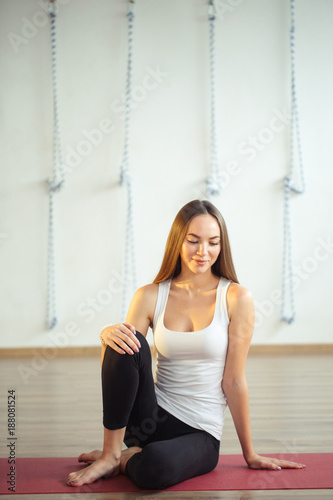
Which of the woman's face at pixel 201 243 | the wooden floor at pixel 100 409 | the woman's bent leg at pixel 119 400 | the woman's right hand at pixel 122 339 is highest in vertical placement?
the woman's face at pixel 201 243

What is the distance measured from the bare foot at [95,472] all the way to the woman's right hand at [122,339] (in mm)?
323

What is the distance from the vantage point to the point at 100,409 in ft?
8.43

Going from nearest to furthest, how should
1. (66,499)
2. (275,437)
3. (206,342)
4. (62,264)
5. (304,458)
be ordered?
1. (66,499)
2. (206,342)
3. (304,458)
4. (275,437)
5. (62,264)

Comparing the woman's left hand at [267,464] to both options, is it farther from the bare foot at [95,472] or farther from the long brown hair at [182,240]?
the long brown hair at [182,240]

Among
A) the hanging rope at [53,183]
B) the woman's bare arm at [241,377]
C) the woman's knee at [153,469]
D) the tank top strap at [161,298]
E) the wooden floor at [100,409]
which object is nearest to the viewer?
the woman's knee at [153,469]

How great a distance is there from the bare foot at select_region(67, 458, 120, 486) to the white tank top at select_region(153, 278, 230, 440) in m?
0.21

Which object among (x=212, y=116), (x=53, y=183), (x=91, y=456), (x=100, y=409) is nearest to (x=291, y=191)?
(x=212, y=116)

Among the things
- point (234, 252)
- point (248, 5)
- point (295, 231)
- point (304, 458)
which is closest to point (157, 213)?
point (234, 252)

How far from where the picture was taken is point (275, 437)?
2090mm

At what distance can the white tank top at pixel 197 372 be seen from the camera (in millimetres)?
1624

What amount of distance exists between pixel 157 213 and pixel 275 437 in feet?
8.15

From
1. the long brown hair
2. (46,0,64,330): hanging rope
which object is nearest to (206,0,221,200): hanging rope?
(46,0,64,330): hanging rope

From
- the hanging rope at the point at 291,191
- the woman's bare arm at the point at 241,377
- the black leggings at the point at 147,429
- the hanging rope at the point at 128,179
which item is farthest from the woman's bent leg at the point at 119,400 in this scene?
the hanging rope at the point at 291,191

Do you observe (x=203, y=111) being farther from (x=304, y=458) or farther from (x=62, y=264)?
(x=304, y=458)
